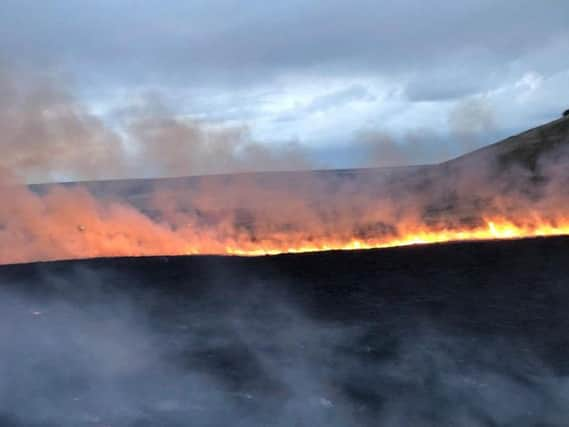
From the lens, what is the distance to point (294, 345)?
1000 inches

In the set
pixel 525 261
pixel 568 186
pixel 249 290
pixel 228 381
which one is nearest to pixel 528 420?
pixel 228 381

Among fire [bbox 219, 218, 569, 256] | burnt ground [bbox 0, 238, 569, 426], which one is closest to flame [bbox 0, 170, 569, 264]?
fire [bbox 219, 218, 569, 256]

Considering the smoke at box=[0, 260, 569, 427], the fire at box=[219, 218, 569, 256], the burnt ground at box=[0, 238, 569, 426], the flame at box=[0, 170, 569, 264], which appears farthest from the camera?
the flame at box=[0, 170, 569, 264]

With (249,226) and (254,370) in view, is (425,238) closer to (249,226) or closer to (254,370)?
(249,226)

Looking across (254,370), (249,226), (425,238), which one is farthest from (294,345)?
(249,226)

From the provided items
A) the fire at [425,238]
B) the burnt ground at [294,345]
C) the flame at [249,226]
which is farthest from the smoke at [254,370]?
the flame at [249,226]

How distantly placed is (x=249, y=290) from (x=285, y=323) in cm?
781

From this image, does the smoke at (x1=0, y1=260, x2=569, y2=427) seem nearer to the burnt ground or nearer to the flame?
the burnt ground

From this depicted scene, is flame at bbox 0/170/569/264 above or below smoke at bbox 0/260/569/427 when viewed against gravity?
above

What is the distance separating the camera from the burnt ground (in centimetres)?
1900

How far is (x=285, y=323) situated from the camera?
Answer: 29125 millimetres

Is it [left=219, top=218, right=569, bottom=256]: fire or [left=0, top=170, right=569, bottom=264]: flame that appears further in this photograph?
[left=0, top=170, right=569, bottom=264]: flame

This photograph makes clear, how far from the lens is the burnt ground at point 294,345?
19000mm

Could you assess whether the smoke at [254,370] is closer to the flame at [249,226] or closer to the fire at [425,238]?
the fire at [425,238]
